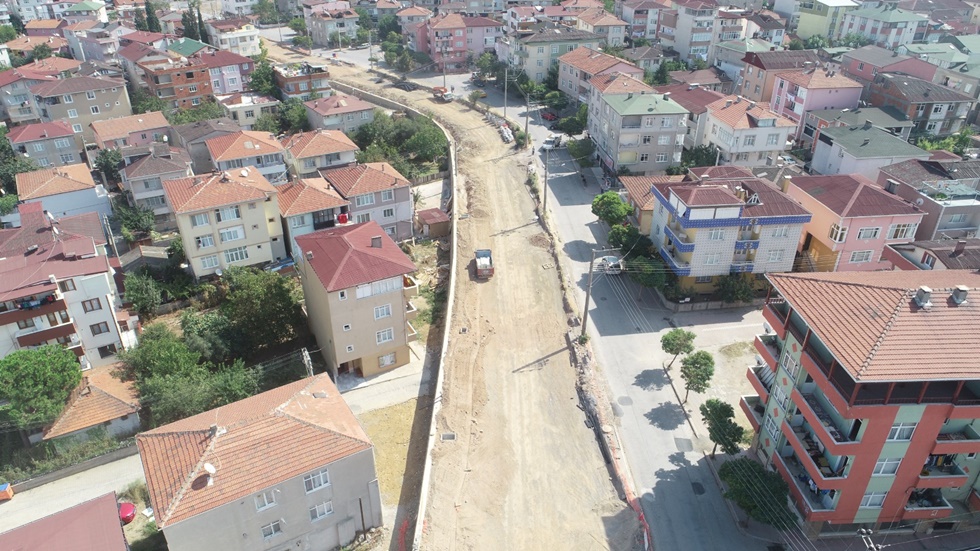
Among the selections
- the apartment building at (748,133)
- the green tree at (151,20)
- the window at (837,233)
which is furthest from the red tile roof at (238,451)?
the green tree at (151,20)

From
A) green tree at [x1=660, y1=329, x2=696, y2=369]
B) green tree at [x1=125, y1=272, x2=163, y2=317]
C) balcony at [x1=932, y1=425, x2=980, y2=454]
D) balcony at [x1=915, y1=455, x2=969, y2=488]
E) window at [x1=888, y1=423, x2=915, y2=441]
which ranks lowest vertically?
green tree at [x1=125, y1=272, x2=163, y2=317]

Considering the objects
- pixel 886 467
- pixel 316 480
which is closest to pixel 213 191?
pixel 316 480

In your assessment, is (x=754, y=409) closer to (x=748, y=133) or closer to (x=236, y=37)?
(x=748, y=133)

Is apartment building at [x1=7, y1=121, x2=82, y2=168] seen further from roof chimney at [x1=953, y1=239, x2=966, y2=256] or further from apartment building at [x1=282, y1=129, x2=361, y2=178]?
roof chimney at [x1=953, y1=239, x2=966, y2=256]

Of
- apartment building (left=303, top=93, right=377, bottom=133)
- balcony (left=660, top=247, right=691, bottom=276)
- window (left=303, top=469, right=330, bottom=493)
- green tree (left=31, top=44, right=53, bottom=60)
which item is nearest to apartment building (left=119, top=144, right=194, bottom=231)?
apartment building (left=303, top=93, right=377, bottom=133)

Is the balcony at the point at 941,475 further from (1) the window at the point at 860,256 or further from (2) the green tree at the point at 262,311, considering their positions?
(2) the green tree at the point at 262,311

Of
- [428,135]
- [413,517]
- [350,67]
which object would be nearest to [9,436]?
[413,517]
